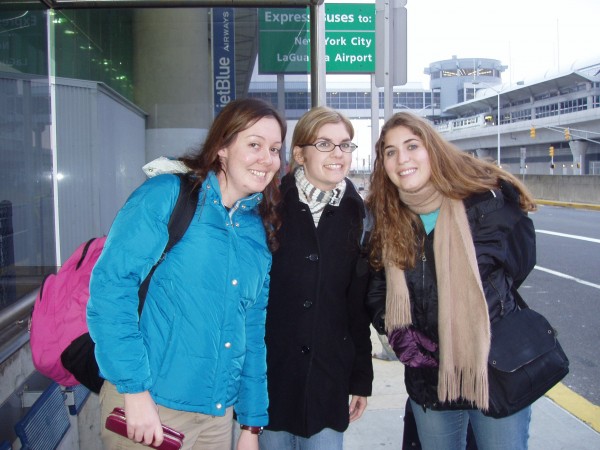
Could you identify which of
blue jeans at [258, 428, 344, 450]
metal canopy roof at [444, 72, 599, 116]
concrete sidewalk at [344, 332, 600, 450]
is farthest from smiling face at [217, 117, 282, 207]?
metal canopy roof at [444, 72, 599, 116]

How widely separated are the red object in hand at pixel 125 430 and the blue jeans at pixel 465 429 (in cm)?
110

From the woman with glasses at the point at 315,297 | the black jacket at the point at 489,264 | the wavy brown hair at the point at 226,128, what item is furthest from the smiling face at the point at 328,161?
the black jacket at the point at 489,264

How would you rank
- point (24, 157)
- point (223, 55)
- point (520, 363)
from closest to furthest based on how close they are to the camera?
point (520, 363) → point (24, 157) → point (223, 55)

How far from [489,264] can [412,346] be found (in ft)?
1.52

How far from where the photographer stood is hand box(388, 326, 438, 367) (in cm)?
224

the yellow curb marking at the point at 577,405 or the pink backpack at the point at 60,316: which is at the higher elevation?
the pink backpack at the point at 60,316

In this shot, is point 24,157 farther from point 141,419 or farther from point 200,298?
point 141,419

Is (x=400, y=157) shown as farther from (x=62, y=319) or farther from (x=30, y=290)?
(x=30, y=290)

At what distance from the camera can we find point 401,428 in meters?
3.84

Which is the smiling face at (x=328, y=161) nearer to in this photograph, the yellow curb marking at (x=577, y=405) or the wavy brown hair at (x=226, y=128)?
the wavy brown hair at (x=226, y=128)

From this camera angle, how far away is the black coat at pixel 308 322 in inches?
86.8

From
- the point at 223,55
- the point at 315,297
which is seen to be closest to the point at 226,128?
the point at 315,297

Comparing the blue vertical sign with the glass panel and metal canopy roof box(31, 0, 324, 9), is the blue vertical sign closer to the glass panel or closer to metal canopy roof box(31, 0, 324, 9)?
metal canopy roof box(31, 0, 324, 9)

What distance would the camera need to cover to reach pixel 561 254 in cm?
1135
